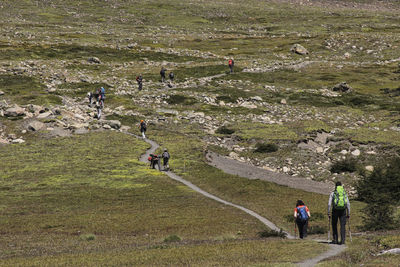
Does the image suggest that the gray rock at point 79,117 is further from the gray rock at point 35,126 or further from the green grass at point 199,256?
the green grass at point 199,256

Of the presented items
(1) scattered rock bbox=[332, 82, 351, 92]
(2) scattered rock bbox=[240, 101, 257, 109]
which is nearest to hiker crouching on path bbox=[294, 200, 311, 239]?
(2) scattered rock bbox=[240, 101, 257, 109]

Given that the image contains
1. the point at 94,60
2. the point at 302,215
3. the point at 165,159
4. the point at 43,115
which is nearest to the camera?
the point at 302,215

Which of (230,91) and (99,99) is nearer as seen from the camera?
(99,99)

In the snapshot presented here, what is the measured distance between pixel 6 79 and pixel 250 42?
93857 millimetres

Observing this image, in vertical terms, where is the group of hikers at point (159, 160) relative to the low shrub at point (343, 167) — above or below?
above

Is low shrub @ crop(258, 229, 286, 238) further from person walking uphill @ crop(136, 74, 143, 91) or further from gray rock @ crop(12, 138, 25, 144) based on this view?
person walking uphill @ crop(136, 74, 143, 91)

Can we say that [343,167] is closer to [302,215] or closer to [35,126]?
[302,215]

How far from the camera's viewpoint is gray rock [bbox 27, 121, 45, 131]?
67.0 meters

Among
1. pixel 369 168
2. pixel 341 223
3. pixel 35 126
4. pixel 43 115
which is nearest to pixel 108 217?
pixel 341 223

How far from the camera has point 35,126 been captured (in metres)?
67.2

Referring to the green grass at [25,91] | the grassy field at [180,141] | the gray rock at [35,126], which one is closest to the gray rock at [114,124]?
the grassy field at [180,141]

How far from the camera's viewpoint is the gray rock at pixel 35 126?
220 feet

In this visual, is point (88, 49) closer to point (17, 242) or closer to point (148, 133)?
point (148, 133)

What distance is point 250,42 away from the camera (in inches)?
6604
